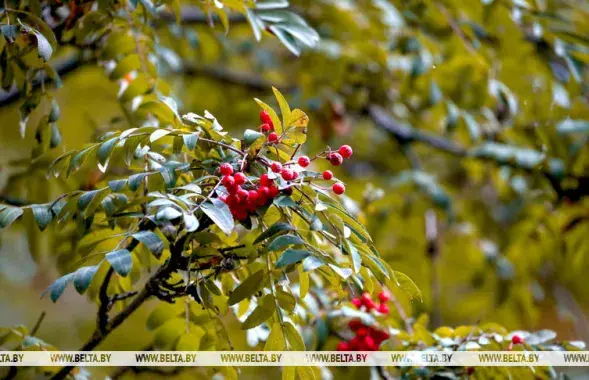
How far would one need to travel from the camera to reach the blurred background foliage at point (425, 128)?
90.4 inches

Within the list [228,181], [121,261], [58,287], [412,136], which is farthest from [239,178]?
[412,136]

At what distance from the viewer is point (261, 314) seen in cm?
110

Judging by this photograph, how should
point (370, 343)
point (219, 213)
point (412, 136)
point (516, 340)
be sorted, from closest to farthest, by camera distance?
point (219, 213), point (516, 340), point (370, 343), point (412, 136)

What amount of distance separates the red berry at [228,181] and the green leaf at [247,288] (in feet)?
0.52

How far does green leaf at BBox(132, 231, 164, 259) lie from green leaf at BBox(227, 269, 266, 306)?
137 mm

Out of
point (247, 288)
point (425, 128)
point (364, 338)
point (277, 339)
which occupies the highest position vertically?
point (247, 288)

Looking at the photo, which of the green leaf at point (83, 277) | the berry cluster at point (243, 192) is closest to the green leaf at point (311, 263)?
the berry cluster at point (243, 192)

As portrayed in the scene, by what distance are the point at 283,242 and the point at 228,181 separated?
13 cm

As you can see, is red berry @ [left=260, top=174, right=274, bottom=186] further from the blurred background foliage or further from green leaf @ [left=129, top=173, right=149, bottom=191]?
the blurred background foliage

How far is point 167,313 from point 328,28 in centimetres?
189

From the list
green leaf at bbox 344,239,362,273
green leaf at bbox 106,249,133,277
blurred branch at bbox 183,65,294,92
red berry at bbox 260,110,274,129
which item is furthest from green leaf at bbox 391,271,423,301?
blurred branch at bbox 183,65,294,92

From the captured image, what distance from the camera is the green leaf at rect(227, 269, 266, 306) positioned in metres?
1.07

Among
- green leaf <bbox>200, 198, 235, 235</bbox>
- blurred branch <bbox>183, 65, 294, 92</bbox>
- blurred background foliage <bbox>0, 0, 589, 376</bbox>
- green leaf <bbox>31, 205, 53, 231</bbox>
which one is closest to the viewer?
green leaf <bbox>200, 198, 235, 235</bbox>

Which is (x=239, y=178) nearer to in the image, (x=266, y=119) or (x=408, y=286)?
(x=266, y=119)
